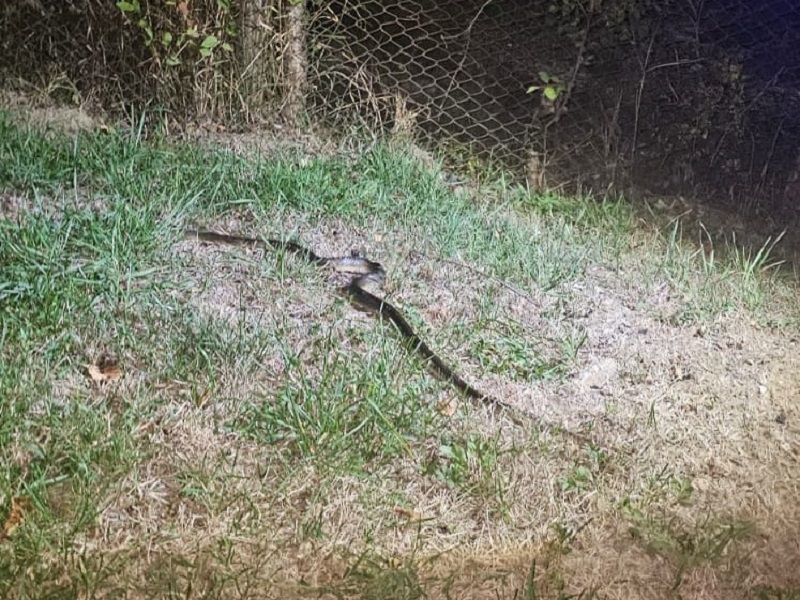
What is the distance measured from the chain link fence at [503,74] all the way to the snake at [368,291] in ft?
5.10

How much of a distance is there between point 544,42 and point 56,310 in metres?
3.32

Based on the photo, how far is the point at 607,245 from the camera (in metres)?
4.23

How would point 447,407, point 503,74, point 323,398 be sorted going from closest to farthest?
point 323,398, point 447,407, point 503,74

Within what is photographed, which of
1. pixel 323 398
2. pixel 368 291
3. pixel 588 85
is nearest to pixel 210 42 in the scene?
pixel 368 291

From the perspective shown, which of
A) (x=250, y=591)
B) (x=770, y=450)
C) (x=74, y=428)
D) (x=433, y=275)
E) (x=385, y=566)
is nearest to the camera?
(x=250, y=591)

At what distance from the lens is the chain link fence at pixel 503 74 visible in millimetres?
4992

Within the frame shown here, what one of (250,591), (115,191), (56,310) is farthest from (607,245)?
(250,591)

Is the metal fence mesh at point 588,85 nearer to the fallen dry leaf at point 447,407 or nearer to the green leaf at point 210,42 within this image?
the green leaf at point 210,42

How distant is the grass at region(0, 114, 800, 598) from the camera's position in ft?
7.23

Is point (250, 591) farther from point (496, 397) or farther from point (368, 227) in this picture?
point (368, 227)

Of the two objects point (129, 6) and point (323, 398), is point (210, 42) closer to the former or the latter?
point (129, 6)

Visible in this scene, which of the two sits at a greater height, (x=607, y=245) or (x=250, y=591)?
(x=250, y=591)

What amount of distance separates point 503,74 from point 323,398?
10.4 feet

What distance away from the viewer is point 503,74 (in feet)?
17.5
